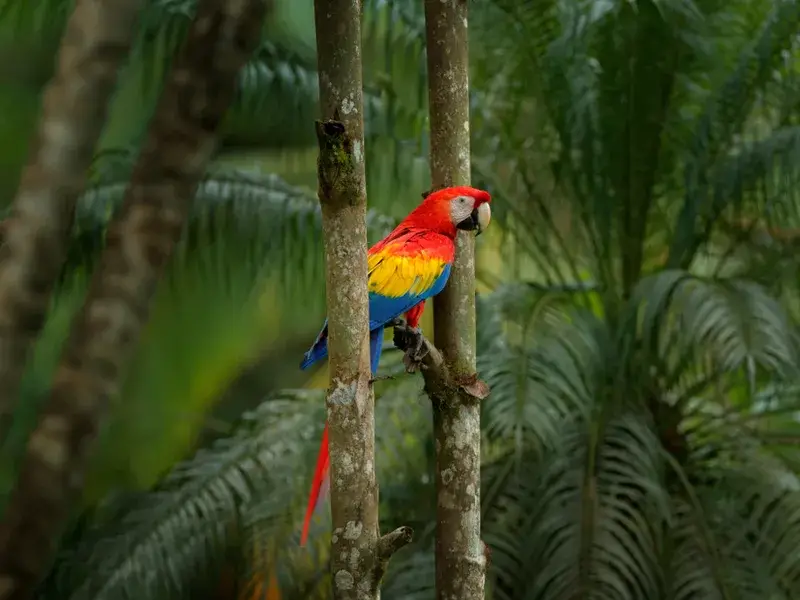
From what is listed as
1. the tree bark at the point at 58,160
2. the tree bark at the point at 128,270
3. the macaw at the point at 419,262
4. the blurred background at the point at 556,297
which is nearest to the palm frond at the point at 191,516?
the blurred background at the point at 556,297

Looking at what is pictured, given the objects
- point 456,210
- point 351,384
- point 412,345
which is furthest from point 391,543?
point 456,210

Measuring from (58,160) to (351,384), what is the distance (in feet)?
2.62

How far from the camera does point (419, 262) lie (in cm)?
78

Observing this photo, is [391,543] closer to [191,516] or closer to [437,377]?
[437,377]

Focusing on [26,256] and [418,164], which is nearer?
[26,256]

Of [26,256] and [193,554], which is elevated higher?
[26,256]

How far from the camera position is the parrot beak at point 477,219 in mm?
788

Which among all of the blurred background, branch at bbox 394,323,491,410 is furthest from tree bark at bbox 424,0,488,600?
the blurred background

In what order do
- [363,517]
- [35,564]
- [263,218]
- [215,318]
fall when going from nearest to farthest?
[363,517]
[35,564]
[263,218]
[215,318]

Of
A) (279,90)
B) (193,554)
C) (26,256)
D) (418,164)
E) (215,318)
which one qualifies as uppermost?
(279,90)

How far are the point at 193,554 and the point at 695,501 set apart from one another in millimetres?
866

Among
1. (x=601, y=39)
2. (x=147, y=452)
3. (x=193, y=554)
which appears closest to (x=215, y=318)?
(x=147, y=452)

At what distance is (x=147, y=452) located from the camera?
6.25 feet

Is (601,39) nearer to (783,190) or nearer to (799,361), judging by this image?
(783,190)
